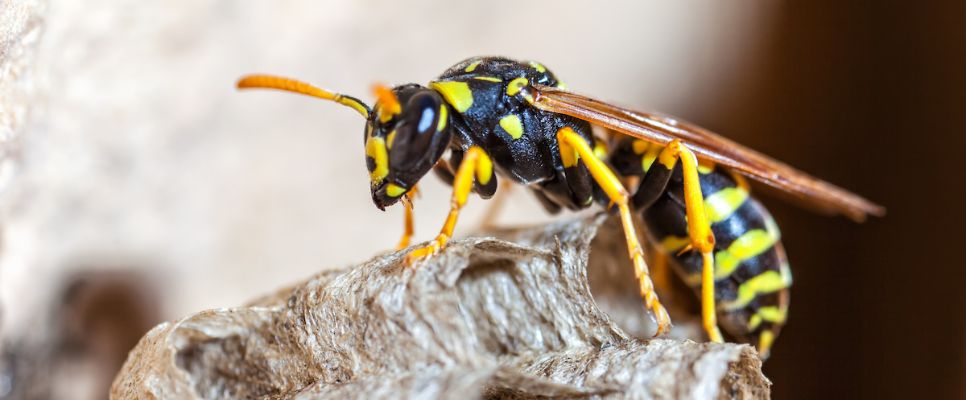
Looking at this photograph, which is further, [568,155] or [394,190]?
[568,155]

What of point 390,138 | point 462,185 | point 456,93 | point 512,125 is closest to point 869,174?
point 512,125

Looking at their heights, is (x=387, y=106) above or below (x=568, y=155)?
above

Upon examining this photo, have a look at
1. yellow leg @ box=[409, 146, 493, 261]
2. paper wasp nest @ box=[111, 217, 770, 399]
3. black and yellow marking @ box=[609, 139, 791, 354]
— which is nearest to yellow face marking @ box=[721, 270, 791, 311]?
black and yellow marking @ box=[609, 139, 791, 354]

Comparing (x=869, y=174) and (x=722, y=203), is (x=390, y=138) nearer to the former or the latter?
(x=722, y=203)

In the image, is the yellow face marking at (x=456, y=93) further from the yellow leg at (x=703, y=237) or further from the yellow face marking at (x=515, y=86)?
the yellow leg at (x=703, y=237)

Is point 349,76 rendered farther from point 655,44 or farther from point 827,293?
point 827,293

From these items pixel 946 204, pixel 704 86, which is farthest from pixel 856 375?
pixel 704 86

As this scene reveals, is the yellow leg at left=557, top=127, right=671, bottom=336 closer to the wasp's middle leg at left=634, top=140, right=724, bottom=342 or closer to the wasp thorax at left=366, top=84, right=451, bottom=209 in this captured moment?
the wasp's middle leg at left=634, top=140, right=724, bottom=342
